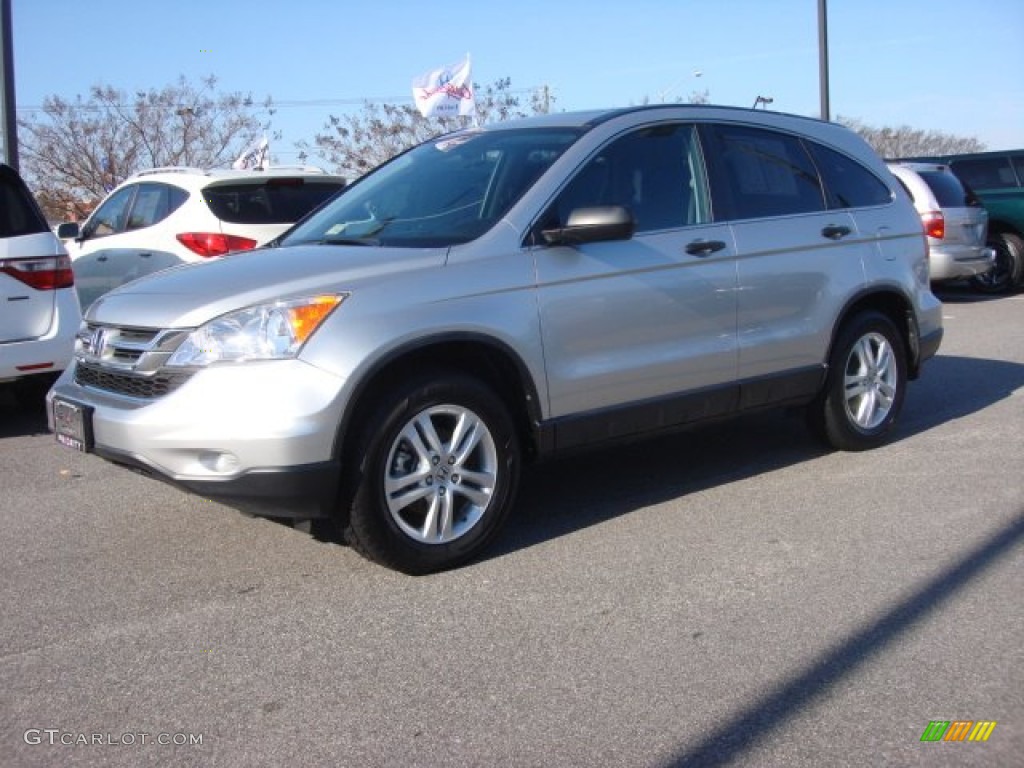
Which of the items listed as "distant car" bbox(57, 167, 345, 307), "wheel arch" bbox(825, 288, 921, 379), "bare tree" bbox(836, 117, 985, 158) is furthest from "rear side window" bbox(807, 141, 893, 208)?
"bare tree" bbox(836, 117, 985, 158)

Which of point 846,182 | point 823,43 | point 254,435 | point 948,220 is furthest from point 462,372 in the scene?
point 823,43

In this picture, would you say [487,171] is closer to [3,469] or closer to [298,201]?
[3,469]

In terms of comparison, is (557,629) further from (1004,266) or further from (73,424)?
(1004,266)

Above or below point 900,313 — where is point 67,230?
above

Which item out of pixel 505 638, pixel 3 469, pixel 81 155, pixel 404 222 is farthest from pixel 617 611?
pixel 81 155

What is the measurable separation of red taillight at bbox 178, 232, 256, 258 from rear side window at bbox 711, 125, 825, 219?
4.56m

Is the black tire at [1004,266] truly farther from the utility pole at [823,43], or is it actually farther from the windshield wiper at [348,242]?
the windshield wiper at [348,242]

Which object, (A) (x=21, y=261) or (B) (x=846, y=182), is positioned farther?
(A) (x=21, y=261)

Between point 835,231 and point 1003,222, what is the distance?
11.0 meters

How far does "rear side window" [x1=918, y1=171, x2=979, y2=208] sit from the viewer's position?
45.8 ft

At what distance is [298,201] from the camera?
952 cm

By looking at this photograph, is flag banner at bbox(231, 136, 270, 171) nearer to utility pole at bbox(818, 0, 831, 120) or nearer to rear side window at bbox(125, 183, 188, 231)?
rear side window at bbox(125, 183, 188, 231)

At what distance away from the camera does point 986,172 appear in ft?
55.2

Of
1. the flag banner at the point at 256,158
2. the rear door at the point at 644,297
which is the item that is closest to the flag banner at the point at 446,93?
the flag banner at the point at 256,158
